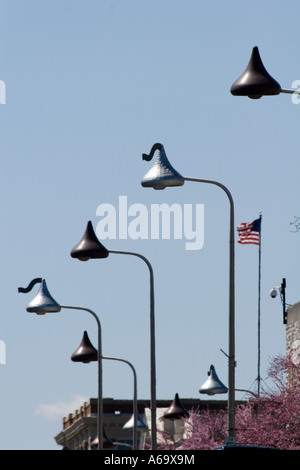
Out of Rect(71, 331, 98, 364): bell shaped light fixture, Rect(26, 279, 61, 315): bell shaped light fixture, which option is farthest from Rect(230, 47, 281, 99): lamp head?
Rect(71, 331, 98, 364): bell shaped light fixture

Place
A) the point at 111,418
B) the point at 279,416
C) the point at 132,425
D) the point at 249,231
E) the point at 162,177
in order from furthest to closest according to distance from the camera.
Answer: the point at 111,418 < the point at 132,425 < the point at 249,231 < the point at 279,416 < the point at 162,177

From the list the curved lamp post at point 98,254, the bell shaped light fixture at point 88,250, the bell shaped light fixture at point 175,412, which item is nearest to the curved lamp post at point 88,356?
the curved lamp post at point 98,254

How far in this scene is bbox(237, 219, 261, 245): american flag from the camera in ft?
212

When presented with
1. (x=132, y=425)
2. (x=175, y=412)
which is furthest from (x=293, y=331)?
(x=175, y=412)

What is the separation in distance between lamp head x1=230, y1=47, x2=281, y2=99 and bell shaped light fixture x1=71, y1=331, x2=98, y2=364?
27.0 m

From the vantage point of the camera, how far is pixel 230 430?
30.8 metres

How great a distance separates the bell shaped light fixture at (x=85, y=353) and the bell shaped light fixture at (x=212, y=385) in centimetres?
1150

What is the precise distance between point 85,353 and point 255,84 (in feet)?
90.6

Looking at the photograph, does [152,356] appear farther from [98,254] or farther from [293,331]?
[293,331]

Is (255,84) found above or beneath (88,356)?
above

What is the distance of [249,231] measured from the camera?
65188 millimetres

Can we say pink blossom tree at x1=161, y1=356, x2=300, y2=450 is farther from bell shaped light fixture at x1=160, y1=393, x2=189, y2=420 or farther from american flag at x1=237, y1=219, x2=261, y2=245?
bell shaped light fixture at x1=160, y1=393, x2=189, y2=420
